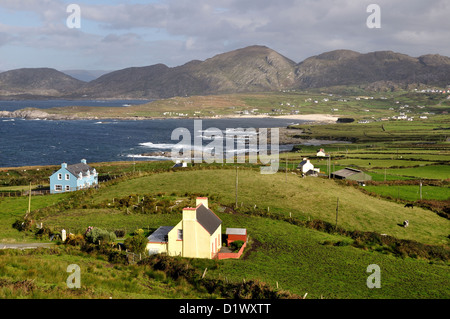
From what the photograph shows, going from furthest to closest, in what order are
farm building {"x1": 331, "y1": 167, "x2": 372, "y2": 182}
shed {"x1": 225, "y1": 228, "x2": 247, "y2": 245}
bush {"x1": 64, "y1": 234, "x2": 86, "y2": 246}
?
farm building {"x1": 331, "y1": 167, "x2": 372, "y2": 182} → shed {"x1": 225, "y1": 228, "x2": 247, "y2": 245} → bush {"x1": 64, "y1": 234, "x2": 86, "y2": 246}

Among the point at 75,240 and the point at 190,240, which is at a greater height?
the point at 190,240

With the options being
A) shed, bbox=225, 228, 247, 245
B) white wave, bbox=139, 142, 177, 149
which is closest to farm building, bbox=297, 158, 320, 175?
shed, bbox=225, 228, 247, 245

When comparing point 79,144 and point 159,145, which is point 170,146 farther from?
point 79,144

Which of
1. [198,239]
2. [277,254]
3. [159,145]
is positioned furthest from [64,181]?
[159,145]

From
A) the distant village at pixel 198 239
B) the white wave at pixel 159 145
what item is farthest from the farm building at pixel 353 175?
the white wave at pixel 159 145

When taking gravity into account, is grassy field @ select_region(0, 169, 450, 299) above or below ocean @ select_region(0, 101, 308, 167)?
below

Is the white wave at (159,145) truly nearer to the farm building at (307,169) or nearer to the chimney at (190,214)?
the farm building at (307,169)

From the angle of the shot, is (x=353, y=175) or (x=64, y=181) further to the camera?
(x=353, y=175)

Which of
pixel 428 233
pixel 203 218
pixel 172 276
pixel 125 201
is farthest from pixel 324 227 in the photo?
pixel 125 201

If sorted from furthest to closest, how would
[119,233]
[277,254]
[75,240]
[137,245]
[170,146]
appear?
[170,146] < [119,233] < [75,240] < [277,254] < [137,245]

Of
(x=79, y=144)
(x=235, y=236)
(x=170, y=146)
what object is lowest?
(x=235, y=236)

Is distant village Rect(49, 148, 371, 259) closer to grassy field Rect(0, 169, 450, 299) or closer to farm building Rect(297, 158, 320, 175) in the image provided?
grassy field Rect(0, 169, 450, 299)
